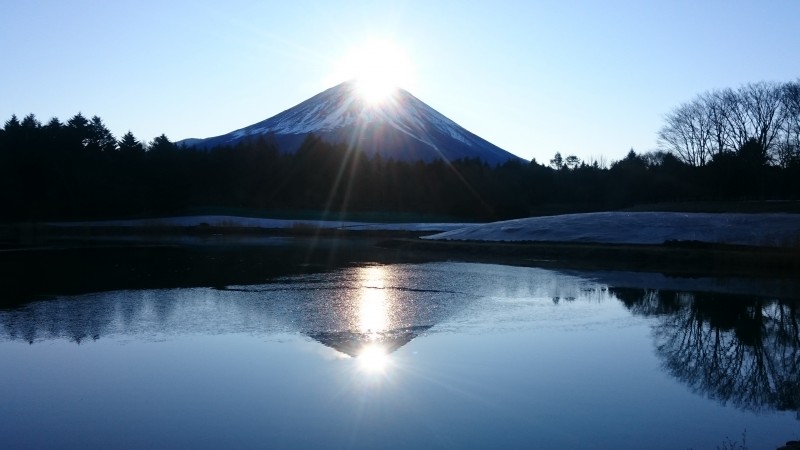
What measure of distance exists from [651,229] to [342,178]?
216 ft

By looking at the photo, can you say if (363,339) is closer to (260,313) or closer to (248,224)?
(260,313)

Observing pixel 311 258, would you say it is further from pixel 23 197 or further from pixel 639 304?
pixel 23 197

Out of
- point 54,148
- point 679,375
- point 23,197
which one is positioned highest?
point 54,148

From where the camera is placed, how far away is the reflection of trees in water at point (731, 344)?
401 inches

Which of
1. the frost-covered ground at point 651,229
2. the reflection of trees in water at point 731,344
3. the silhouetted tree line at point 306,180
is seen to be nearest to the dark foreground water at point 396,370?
the reflection of trees in water at point 731,344

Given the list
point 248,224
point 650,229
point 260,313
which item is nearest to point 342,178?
point 248,224

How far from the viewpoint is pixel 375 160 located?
107 metres

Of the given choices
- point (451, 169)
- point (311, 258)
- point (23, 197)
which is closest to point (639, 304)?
point (311, 258)

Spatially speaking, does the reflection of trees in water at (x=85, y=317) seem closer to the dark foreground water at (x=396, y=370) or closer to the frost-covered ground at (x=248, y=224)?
the dark foreground water at (x=396, y=370)

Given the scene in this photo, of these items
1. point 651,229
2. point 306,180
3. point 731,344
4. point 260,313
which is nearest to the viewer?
point 731,344

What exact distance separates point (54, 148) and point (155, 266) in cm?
4744

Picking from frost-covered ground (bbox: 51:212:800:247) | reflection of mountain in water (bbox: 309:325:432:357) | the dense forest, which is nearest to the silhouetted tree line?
the dense forest

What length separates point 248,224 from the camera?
6581 cm

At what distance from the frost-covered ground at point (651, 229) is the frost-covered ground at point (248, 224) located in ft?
67.9
